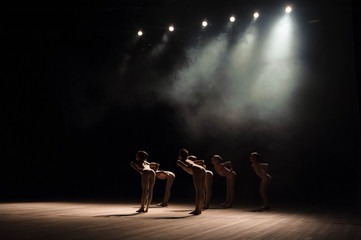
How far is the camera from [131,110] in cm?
1120

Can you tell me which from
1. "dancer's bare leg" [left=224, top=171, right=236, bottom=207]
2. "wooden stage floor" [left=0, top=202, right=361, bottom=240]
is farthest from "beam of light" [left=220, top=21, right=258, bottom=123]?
"wooden stage floor" [left=0, top=202, right=361, bottom=240]

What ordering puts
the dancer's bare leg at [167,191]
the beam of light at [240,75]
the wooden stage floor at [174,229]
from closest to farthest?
the wooden stage floor at [174,229]
the dancer's bare leg at [167,191]
the beam of light at [240,75]

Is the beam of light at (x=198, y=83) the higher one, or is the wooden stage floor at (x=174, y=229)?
the beam of light at (x=198, y=83)

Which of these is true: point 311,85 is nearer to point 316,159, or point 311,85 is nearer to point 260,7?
point 316,159

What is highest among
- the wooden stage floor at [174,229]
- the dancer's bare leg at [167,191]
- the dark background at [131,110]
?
the dark background at [131,110]

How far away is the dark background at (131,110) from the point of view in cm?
908

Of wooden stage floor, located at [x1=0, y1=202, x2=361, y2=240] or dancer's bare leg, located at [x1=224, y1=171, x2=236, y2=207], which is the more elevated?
dancer's bare leg, located at [x1=224, y1=171, x2=236, y2=207]

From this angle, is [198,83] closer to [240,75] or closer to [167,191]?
[240,75]

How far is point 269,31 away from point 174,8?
2917mm

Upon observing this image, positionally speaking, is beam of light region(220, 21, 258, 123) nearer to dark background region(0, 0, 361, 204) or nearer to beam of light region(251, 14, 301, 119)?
beam of light region(251, 14, 301, 119)

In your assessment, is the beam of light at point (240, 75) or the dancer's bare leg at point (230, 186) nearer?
the dancer's bare leg at point (230, 186)

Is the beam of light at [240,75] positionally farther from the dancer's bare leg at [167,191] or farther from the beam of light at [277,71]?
the dancer's bare leg at [167,191]

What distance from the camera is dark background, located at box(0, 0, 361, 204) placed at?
9.08 m

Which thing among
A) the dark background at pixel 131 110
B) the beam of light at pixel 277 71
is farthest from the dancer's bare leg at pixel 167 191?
the beam of light at pixel 277 71
